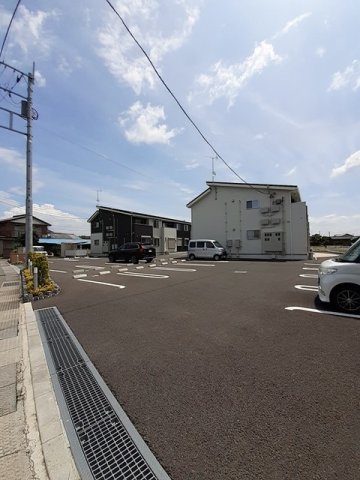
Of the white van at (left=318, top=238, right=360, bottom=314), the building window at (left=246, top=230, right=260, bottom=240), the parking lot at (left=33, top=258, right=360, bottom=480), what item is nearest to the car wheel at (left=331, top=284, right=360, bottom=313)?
the white van at (left=318, top=238, right=360, bottom=314)

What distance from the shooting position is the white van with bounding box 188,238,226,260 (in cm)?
2217

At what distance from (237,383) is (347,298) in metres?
3.79

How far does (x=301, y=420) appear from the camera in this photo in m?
2.25

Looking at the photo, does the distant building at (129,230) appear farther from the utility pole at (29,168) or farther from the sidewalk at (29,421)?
the sidewalk at (29,421)

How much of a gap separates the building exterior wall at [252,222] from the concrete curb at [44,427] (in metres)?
21.0

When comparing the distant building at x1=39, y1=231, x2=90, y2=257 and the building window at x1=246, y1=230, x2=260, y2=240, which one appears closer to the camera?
the building window at x1=246, y1=230, x2=260, y2=240

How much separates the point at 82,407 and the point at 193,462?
131 centimetres

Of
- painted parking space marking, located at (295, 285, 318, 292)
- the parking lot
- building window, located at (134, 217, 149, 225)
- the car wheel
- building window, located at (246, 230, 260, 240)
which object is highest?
building window, located at (134, 217, 149, 225)

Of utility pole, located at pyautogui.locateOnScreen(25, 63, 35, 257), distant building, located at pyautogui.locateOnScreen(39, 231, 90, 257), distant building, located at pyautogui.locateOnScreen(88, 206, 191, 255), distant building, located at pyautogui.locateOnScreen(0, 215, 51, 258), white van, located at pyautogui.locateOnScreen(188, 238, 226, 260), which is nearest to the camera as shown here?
utility pole, located at pyautogui.locateOnScreen(25, 63, 35, 257)

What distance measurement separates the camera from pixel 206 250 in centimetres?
2241

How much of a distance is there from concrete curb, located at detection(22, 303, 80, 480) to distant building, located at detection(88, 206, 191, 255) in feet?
98.2

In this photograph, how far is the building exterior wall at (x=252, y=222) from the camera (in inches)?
854

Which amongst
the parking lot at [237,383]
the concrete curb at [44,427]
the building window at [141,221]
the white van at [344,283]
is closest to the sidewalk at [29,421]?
the concrete curb at [44,427]

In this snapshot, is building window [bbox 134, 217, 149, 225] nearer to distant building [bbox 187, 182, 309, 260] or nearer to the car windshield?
distant building [bbox 187, 182, 309, 260]
